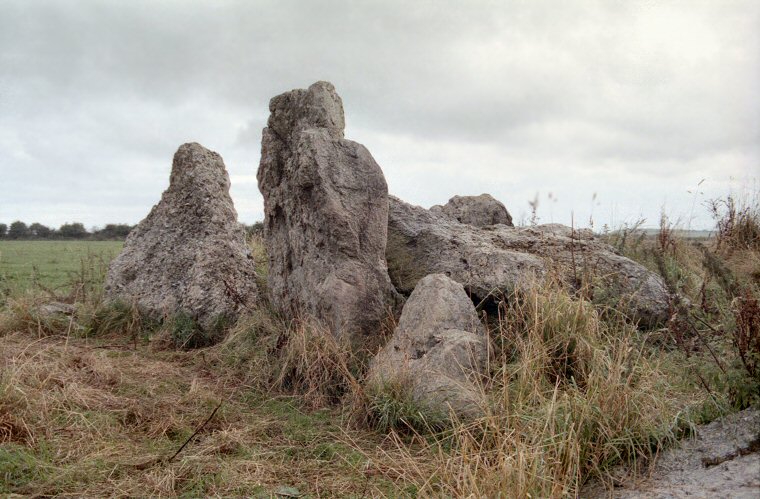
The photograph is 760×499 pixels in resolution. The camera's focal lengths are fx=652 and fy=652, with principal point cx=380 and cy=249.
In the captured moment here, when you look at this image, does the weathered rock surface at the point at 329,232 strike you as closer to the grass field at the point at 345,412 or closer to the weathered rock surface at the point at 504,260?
the grass field at the point at 345,412

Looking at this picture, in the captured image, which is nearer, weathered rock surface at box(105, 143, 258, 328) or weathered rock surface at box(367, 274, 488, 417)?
weathered rock surface at box(367, 274, 488, 417)

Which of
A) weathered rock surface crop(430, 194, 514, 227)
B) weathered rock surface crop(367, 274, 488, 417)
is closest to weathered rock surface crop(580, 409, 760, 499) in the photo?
weathered rock surface crop(367, 274, 488, 417)

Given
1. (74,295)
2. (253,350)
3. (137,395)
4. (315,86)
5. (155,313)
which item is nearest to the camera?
(137,395)

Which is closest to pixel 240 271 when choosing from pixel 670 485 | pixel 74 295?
pixel 74 295

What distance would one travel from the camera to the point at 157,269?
27.5 feet

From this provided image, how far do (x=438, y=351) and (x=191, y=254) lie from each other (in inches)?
170

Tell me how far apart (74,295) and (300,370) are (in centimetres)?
537

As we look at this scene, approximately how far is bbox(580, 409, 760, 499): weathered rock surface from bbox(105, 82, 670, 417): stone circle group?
1446mm

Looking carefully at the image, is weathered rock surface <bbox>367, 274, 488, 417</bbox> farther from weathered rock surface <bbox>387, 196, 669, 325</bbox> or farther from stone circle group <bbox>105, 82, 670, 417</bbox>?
weathered rock surface <bbox>387, 196, 669, 325</bbox>

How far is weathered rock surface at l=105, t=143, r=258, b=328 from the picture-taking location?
25.2 ft

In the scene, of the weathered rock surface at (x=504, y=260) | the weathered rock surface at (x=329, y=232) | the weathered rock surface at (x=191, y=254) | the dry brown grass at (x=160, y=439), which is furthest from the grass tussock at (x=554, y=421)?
the weathered rock surface at (x=191, y=254)

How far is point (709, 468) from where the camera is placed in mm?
3346

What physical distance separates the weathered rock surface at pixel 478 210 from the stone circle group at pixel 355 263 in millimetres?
1429

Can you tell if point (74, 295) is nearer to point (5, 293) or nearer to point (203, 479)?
point (5, 293)
